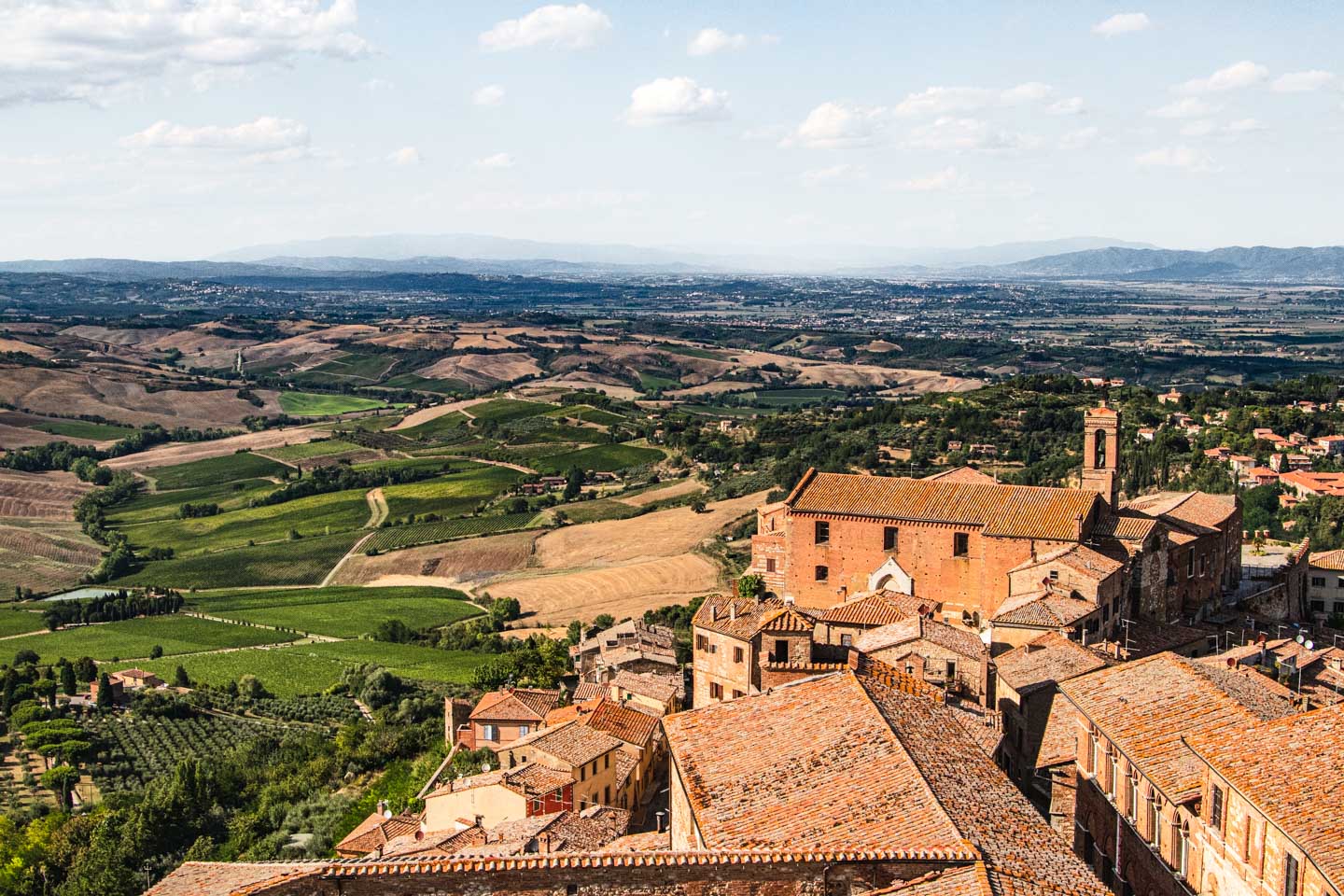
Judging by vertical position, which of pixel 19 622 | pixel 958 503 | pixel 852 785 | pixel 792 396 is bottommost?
pixel 19 622

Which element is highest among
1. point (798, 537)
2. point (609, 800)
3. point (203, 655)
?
point (798, 537)

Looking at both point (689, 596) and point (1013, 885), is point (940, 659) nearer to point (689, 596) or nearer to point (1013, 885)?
point (1013, 885)

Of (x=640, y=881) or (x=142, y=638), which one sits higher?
(x=640, y=881)

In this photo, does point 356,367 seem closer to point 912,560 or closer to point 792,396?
point 792,396

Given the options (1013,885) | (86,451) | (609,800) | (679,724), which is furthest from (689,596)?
(86,451)

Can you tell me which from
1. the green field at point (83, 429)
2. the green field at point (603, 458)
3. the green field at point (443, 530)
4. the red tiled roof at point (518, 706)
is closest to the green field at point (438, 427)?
the green field at point (603, 458)

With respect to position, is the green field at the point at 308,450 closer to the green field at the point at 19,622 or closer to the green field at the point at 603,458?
the green field at the point at 603,458

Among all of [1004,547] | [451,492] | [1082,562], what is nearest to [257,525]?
[451,492]
